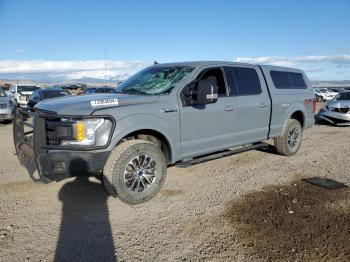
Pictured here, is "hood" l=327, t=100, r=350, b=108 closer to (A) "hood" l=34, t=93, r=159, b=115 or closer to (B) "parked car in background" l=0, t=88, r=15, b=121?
(A) "hood" l=34, t=93, r=159, b=115

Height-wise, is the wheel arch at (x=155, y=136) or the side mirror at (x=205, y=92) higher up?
the side mirror at (x=205, y=92)

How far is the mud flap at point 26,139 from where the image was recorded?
408 cm

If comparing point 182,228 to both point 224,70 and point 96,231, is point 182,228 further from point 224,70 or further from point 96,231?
point 224,70

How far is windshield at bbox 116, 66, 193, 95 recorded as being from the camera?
4.94 meters

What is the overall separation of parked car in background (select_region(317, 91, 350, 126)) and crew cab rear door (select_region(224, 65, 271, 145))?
7.37 meters

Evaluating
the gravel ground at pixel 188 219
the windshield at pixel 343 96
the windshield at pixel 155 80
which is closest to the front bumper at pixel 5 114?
the gravel ground at pixel 188 219

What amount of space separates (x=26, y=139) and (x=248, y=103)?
12.0 feet

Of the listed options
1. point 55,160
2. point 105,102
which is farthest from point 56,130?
point 105,102

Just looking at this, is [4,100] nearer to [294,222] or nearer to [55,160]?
[55,160]

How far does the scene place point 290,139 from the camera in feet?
23.0

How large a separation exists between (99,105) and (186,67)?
176 cm

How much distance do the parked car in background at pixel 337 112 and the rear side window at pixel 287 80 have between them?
572 centimetres

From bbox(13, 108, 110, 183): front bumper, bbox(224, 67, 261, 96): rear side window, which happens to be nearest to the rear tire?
bbox(224, 67, 261, 96): rear side window

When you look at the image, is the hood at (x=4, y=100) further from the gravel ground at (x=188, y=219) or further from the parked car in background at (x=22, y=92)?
the gravel ground at (x=188, y=219)
